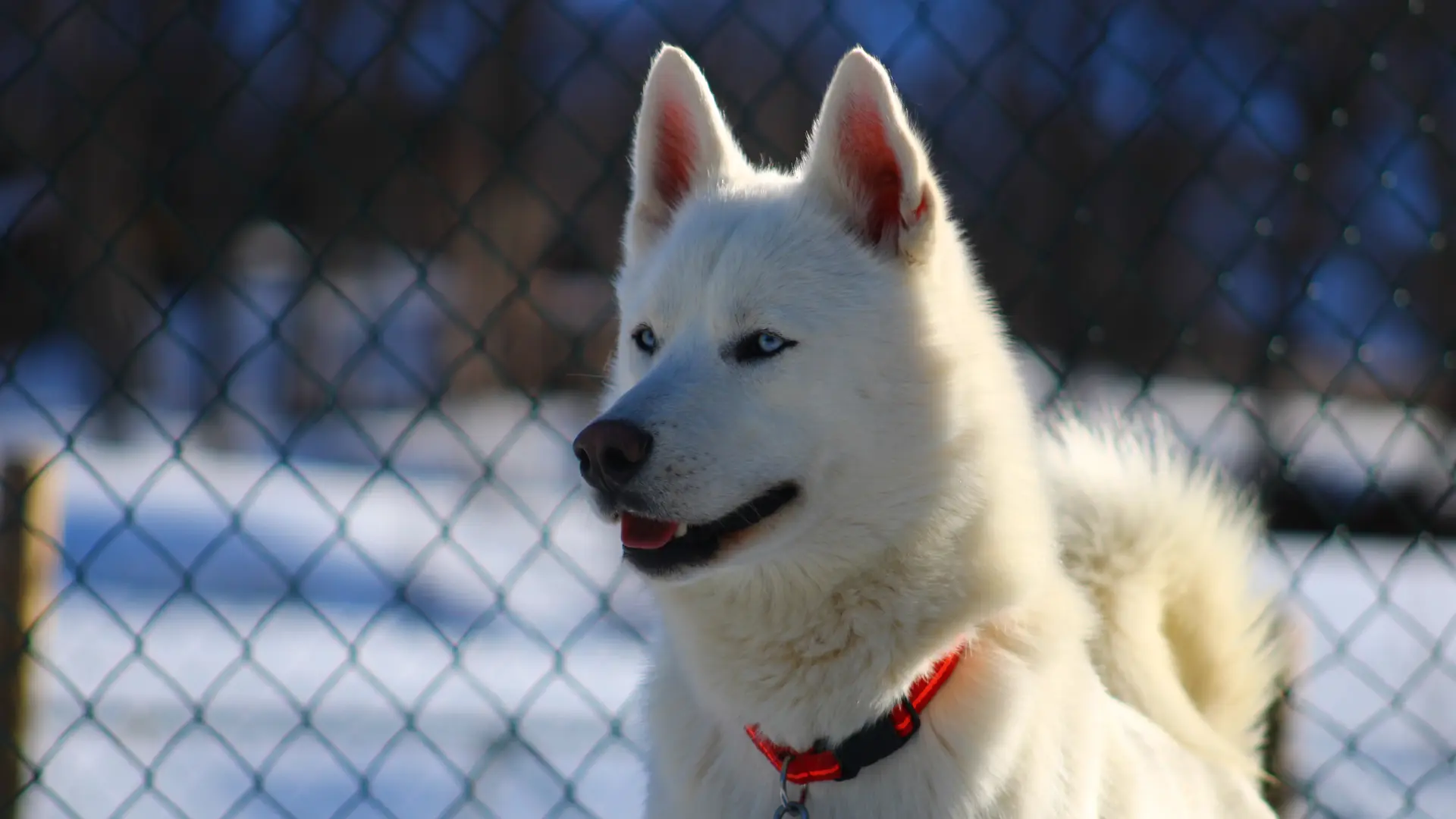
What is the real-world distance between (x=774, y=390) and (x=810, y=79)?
5.72 m

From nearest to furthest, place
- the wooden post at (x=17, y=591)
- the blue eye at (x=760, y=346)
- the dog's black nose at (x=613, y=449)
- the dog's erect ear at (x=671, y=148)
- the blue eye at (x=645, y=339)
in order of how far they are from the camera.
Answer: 1. the dog's black nose at (x=613, y=449)
2. the blue eye at (x=760, y=346)
3. the blue eye at (x=645, y=339)
4. the dog's erect ear at (x=671, y=148)
5. the wooden post at (x=17, y=591)

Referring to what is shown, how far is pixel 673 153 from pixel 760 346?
20.3 inches

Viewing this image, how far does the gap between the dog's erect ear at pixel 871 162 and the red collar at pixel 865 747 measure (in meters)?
0.61

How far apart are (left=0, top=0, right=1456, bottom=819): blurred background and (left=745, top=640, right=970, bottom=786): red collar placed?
1.72 ft

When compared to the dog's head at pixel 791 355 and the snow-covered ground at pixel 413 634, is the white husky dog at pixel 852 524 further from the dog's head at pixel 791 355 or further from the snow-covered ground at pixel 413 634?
the snow-covered ground at pixel 413 634

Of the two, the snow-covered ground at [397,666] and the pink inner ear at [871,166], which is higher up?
the pink inner ear at [871,166]

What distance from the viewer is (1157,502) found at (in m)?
1.95

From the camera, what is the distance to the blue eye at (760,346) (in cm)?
149

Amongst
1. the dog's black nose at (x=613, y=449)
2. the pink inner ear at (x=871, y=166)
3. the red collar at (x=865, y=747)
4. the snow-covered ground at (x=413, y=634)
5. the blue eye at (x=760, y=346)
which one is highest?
the pink inner ear at (x=871, y=166)

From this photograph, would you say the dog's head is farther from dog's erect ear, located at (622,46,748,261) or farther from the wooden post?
the wooden post

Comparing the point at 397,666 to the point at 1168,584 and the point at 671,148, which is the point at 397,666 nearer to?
the point at 671,148

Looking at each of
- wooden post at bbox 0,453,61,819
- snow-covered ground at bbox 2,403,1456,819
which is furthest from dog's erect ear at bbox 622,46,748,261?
wooden post at bbox 0,453,61,819

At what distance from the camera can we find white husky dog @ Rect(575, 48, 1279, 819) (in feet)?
4.51

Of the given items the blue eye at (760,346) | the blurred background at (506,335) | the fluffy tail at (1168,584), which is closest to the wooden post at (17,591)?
the blurred background at (506,335)
